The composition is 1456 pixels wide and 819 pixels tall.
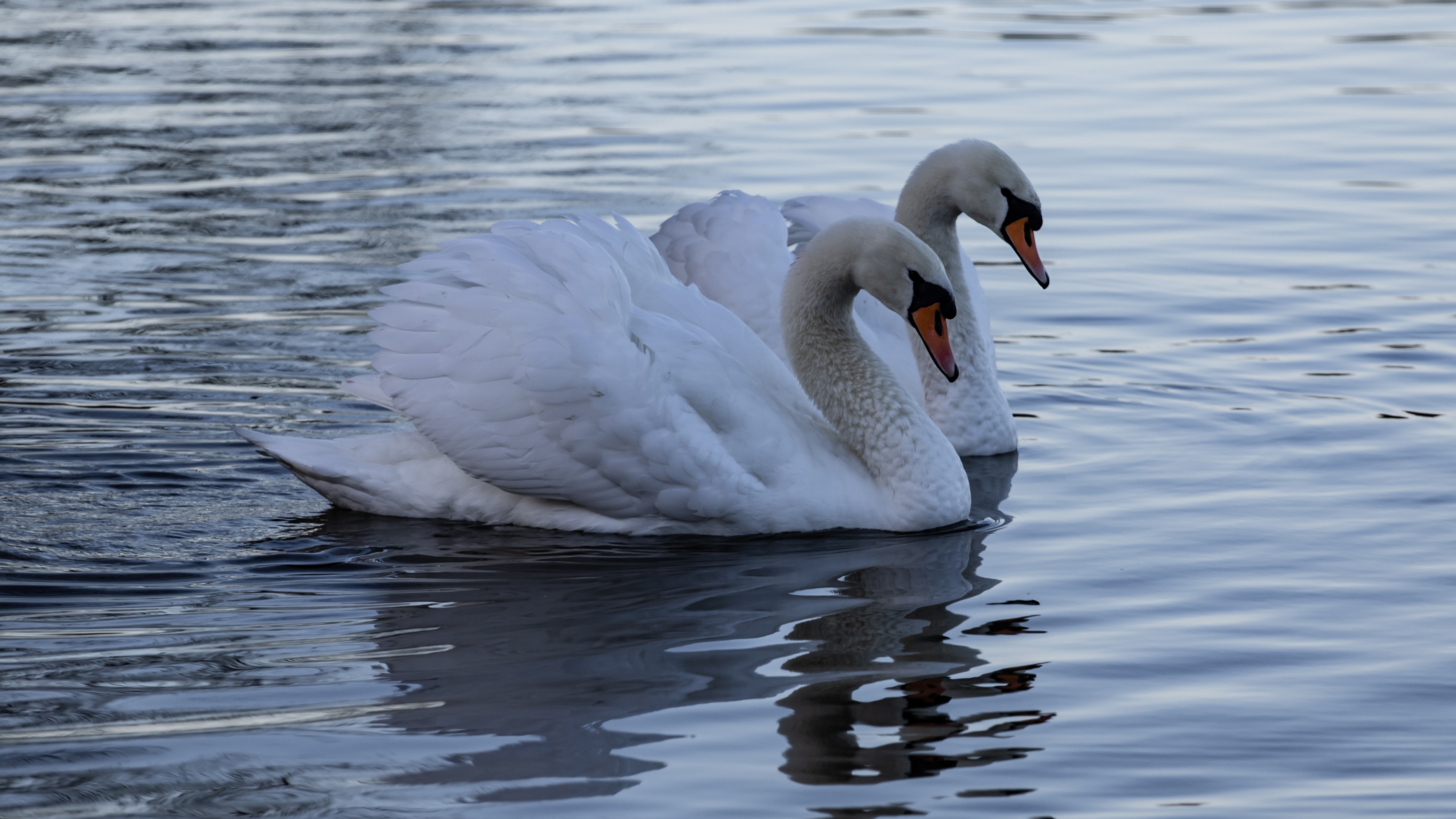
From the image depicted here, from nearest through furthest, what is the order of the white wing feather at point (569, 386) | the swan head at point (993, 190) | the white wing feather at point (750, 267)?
1. the white wing feather at point (569, 386)
2. the swan head at point (993, 190)
3. the white wing feather at point (750, 267)

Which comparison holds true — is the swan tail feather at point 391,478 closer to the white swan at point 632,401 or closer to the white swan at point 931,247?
the white swan at point 632,401

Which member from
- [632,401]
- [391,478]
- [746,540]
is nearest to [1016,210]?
[746,540]

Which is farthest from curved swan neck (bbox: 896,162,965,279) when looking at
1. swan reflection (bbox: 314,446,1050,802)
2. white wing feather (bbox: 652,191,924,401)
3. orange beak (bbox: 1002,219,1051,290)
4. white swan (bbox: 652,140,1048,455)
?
swan reflection (bbox: 314,446,1050,802)

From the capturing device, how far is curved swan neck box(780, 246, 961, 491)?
25.8ft

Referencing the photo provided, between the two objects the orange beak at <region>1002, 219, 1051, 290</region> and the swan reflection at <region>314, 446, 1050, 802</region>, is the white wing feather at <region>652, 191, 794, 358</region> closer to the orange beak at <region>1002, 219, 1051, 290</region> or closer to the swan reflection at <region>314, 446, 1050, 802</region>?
the orange beak at <region>1002, 219, 1051, 290</region>

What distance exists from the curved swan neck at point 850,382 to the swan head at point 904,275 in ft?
0.24

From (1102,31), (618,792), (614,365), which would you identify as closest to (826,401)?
(614,365)

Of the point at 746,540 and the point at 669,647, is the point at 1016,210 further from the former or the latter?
the point at 669,647

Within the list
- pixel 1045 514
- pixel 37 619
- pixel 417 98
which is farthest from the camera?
pixel 417 98

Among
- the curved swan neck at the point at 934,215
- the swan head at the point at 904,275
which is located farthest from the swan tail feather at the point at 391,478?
the curved swan neck at the point at 934,215

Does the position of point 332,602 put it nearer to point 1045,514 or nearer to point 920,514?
point 920,514

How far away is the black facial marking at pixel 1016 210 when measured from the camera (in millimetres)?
9234

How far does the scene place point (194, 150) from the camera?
48.5 feet

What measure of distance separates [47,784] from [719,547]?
298cm
